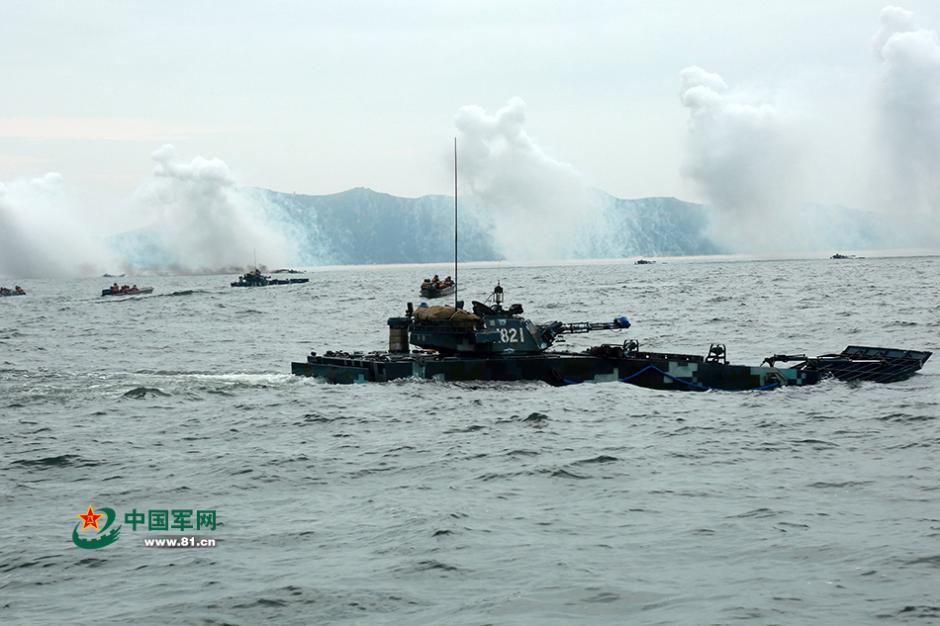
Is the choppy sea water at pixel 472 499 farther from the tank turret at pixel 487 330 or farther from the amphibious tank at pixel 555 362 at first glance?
the tank turret at pixel 487 330

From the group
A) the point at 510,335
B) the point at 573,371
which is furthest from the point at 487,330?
the point at 573,371

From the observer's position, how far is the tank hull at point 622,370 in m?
34.3

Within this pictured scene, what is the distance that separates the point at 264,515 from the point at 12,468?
305 inches

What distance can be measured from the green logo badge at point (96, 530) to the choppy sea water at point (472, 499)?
0.73ft

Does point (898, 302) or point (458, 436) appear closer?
point (458, 436)

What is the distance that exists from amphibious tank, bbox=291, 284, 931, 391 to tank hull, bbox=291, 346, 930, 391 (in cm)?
3

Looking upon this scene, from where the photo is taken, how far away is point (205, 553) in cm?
1612

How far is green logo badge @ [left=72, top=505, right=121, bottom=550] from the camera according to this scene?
16788mm

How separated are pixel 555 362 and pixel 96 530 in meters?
20.2

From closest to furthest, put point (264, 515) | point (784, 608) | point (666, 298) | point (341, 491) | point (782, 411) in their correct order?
point (784, 608) < point (264, 515) < point (341, 491) < point (782, 411) < point (666, 298)

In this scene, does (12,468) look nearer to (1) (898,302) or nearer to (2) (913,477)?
(2) (913,477)

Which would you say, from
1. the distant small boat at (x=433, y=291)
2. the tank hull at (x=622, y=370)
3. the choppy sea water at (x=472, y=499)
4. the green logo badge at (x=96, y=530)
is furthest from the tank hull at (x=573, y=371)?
the distant small boat at (x=433, y=291)

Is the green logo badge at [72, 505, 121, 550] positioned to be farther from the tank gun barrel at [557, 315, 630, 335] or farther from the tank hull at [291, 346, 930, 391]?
the tank gun barrel at [557, 315, 630, 335]

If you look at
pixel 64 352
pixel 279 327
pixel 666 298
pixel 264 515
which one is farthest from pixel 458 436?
pixel 666 298
